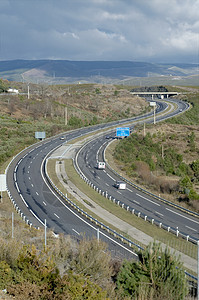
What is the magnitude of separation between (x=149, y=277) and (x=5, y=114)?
3729 inches

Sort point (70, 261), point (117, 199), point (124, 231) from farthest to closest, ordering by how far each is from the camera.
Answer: point (117, 199) < point (124, 231) < point (70, 261)

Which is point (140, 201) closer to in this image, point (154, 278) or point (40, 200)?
point (40, 200)

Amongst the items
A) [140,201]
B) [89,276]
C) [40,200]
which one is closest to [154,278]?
[89,276]

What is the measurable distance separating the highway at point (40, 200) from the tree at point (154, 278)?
1007cm

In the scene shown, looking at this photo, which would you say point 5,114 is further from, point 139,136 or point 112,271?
point 112,271

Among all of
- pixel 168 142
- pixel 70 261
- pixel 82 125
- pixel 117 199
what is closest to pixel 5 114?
pixel 82 125

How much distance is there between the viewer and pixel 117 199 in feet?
141

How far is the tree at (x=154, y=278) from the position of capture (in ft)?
46.9

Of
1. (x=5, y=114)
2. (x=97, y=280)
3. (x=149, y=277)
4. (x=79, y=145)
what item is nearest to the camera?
(x=149, y=277)

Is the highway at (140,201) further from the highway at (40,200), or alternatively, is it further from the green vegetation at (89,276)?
the green vegetation at (89,276)

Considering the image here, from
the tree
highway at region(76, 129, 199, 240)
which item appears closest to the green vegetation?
the tree

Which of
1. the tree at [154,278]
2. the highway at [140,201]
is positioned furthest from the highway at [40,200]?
the tree at [154,278]

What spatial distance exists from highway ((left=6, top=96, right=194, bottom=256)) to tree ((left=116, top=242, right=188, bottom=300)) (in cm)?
1007

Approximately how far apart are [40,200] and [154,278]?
28217mm
